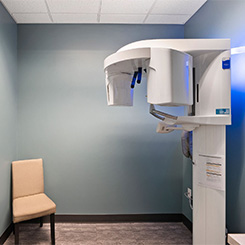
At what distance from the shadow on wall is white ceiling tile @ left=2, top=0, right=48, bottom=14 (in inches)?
76.0

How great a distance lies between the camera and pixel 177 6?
2.61 m

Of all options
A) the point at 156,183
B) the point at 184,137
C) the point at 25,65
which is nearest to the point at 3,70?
the point at 25,65

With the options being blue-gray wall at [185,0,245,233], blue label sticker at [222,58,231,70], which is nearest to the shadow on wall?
blue-gray wall at [185,0,245,233]

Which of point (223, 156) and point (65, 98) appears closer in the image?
point (223, 156)

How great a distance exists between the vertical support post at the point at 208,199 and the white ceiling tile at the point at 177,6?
4.58ft

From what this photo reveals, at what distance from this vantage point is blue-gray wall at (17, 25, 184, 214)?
10.0 ft

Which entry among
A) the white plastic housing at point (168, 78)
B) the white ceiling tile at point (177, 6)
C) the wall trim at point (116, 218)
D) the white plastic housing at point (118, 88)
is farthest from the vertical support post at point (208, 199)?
the white ceiling tile at point (177, 6)

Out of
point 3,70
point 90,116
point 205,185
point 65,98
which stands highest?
point 3,70

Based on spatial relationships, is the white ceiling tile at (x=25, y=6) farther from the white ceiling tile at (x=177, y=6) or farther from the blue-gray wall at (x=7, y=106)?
the white ceiling tile at (x=177, y=6)

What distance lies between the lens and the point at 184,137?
2316mm

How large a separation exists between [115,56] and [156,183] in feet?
6.36

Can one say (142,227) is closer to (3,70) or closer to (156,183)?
(156,183)

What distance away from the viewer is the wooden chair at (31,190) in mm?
2473

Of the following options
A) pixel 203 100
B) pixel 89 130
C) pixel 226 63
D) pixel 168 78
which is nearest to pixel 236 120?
pixel 203 100
